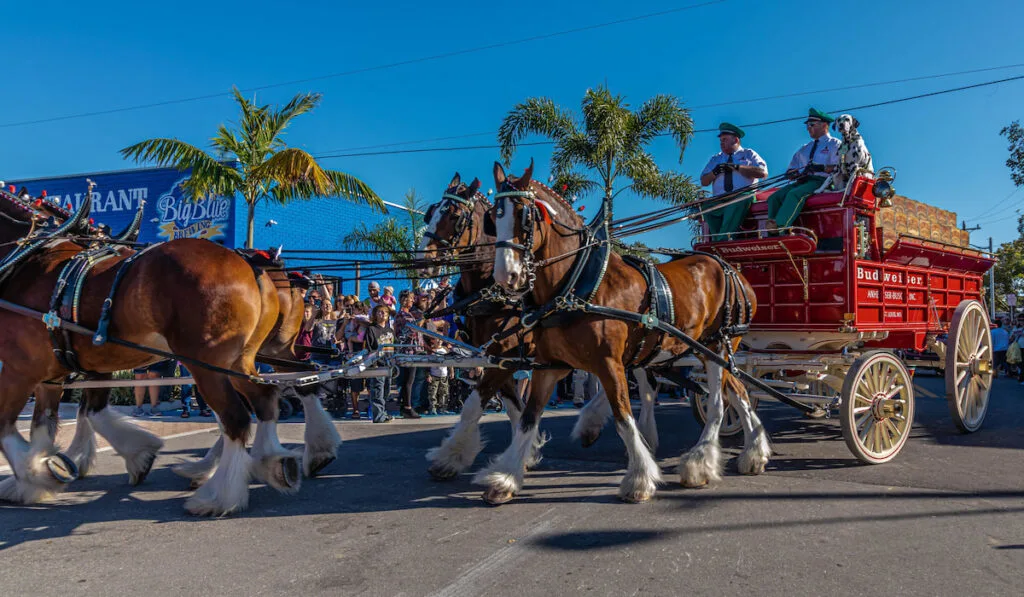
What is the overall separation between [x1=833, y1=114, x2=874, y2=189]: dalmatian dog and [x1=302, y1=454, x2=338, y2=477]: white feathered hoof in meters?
5.52

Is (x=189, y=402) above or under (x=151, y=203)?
under

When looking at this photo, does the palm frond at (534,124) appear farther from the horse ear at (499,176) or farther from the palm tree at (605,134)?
the horse ear at (499,176)

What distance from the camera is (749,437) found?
20.0ft

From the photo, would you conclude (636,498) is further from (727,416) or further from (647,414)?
(727,416)

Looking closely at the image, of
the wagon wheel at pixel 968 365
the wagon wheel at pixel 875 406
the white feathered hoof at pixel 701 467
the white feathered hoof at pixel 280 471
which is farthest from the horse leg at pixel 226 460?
the wagon wheel at pixel 968 365

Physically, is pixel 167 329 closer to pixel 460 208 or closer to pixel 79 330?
pixel 79 330

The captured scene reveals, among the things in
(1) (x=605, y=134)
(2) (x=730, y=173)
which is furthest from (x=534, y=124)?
(2) (x=730, y=173)

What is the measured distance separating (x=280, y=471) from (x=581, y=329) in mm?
2464

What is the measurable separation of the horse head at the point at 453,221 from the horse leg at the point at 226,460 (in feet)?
6.75

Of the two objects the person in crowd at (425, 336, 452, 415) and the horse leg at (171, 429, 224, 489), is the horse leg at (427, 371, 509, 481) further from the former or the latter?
the person in crowd at (425, 336, 452, 415)

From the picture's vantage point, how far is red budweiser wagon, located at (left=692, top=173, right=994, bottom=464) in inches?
247

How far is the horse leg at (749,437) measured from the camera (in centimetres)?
591

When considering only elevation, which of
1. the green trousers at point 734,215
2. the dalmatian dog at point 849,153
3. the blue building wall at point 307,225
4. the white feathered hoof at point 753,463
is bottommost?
the white feathered hoof at point 753,463

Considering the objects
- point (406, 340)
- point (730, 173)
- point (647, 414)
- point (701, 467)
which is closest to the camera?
point (701, 467)
